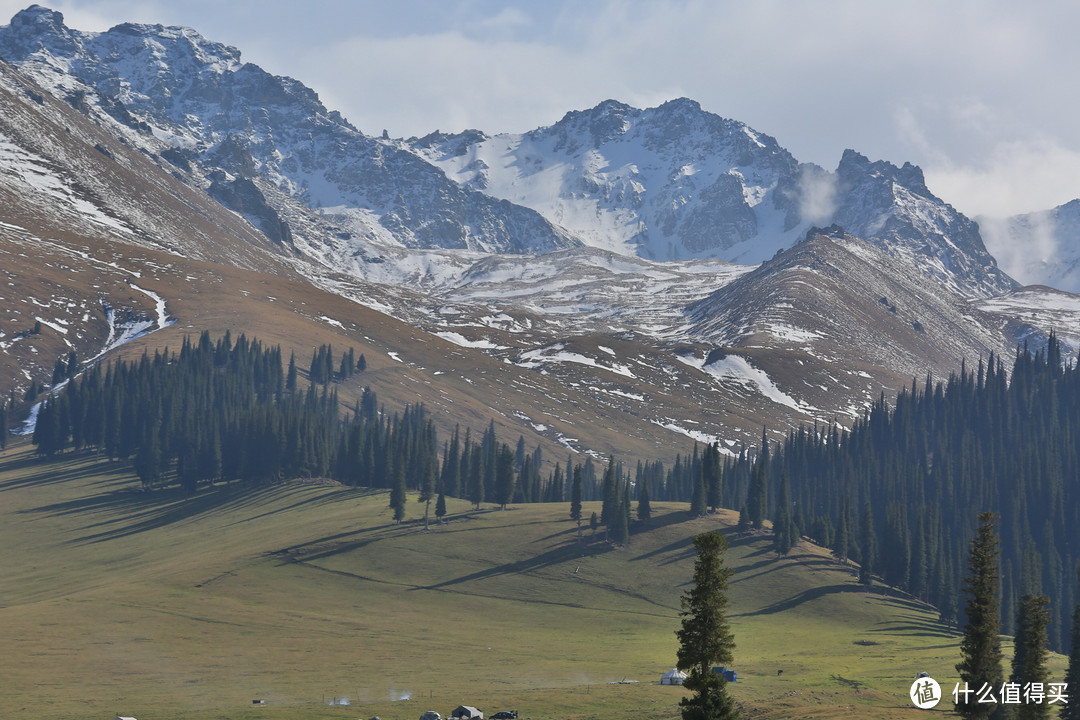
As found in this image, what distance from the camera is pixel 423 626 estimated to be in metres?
147

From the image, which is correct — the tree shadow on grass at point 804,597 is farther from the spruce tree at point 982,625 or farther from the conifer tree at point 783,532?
the spruce tree at point 982,625

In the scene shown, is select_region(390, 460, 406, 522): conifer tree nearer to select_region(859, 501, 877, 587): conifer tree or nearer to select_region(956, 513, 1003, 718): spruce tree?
select_region(859, 501, 877, 587): conifer tree

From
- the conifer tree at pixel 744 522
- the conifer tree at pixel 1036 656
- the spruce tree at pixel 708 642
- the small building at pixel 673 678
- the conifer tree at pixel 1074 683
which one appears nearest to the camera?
the spruce tree at pixel 708 642

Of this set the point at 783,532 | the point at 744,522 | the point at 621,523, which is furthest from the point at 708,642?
the point at 744,522

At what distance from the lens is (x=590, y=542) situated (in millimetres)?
184375

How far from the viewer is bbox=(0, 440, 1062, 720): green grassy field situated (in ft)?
342

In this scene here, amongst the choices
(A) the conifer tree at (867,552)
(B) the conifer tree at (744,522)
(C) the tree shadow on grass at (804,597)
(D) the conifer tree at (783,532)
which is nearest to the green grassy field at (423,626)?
(C) the tree shadow on grass at (804,597)

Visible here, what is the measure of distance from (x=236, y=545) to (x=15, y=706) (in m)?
88.8

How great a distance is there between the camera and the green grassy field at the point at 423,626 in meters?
104

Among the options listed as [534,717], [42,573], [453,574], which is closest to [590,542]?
[453,574]

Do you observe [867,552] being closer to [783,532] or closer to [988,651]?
[783,532]

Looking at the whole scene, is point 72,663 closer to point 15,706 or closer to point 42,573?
point 15,706

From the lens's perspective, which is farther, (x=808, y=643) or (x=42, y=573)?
(x=42, y=573)

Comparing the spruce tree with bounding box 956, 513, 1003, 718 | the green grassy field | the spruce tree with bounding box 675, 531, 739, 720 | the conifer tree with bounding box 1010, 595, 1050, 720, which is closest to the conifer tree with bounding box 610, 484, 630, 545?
the green grassy field
